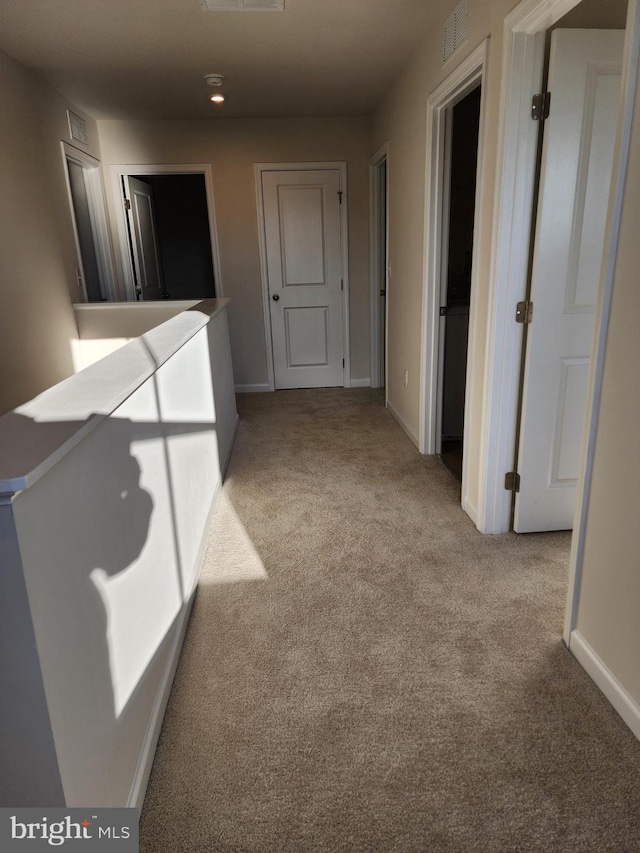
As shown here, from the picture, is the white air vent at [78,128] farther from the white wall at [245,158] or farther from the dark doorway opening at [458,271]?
the dark doorway opening at [458,271]

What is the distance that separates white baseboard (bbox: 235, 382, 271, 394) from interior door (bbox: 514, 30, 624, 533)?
3.35 metres

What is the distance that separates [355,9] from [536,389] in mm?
2134

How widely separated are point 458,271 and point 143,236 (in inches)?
124

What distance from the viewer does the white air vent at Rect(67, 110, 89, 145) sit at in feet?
13.1

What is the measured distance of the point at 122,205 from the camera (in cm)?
481

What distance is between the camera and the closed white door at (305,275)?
4.95 m

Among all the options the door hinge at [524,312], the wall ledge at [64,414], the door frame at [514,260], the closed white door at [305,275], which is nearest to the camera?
the wall ledge at [64,414]

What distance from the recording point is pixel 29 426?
0.98 m

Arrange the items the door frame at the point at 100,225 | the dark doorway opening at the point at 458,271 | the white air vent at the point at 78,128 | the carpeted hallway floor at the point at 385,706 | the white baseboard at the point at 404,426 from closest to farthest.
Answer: the carpeted hallway floor at the point at 385,706
the dark doorway opening at the point at 458,271
the white baseboard at the point at 404,426
the white air vent at the point at 78,128
the door frame at the point at 100,225

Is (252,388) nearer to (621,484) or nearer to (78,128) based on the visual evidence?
(78,128)

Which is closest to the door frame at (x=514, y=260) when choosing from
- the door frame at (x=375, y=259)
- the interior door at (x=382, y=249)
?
the door frame at (x=375, y=259)

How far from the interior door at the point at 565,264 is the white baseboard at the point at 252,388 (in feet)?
11.0

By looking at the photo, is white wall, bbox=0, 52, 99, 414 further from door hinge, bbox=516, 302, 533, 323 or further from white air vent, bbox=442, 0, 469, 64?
door hinge, bbox=516, 302, 533, 323

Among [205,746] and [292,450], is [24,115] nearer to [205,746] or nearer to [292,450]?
[292,450]
